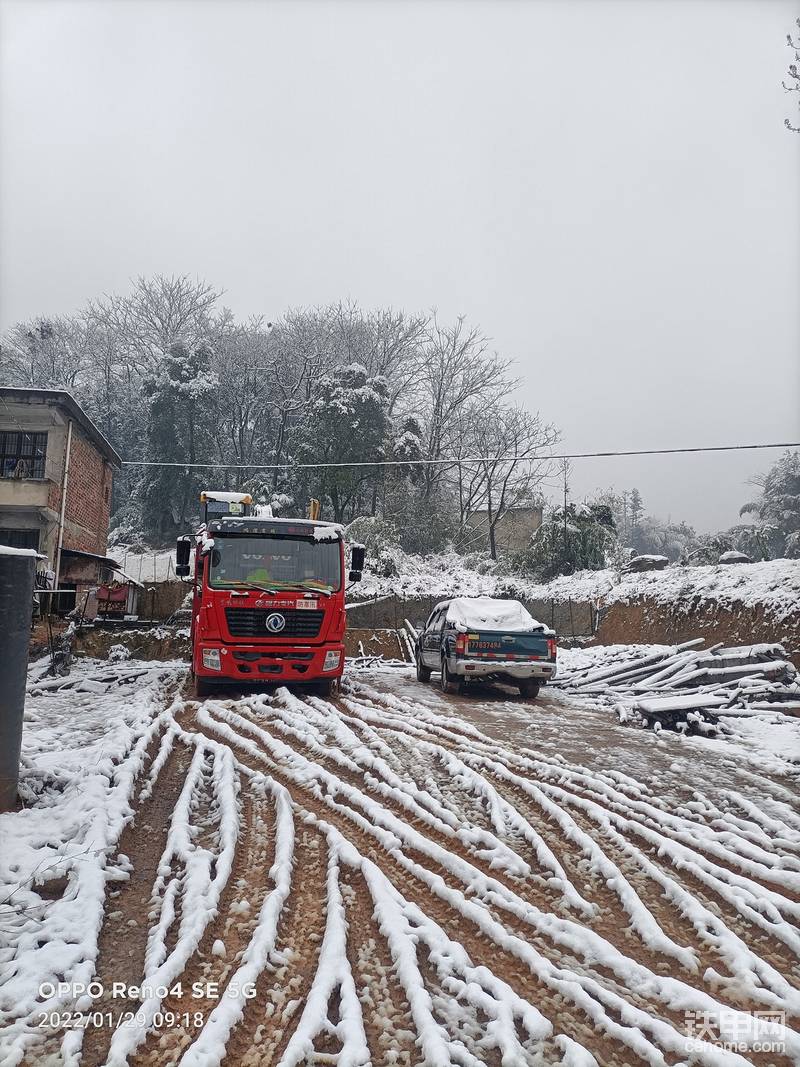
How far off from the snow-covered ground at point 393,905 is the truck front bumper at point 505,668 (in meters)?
4.17

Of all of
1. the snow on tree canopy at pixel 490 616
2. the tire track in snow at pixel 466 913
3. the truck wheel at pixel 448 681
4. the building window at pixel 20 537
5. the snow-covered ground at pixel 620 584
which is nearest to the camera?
the tire track in snow at pixel 466 913

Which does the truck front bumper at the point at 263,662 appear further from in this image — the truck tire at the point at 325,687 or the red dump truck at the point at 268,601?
the truck tire at the point at 325,687

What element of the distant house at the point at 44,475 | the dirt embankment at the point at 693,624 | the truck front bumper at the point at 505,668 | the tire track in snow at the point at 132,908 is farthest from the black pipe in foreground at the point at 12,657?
the distant house at the point at 44,475

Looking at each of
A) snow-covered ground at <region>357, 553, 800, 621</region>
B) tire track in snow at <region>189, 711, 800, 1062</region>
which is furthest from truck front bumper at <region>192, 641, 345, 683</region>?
snow-covered ground at <region>357, 553, 800, 621</region>

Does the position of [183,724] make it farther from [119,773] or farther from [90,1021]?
[90,1021]

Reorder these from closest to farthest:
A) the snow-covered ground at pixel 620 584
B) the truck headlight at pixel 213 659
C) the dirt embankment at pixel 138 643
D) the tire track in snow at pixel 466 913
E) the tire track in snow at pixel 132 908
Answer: the tire track in snow at pixel 466 913 < the tire track in snow at pixel 132 908 < the truck headlight at pixel 213 659 < the snow-covered ground at pixel 620 584 < the dirt embankment at pixel 138 643

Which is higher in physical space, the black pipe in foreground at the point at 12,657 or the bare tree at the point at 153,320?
the bare tree at the point at 153,320

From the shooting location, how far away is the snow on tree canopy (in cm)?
1153

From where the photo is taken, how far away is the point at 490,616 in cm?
1189

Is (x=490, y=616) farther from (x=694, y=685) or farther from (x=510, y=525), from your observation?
(x=510, y=525)

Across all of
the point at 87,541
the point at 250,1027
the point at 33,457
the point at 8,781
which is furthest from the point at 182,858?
the point at 87,541

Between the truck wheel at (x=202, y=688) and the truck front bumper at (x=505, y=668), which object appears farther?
the truck front bumper at (x=505, y=668)

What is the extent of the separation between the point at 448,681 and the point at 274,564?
13.3 ft

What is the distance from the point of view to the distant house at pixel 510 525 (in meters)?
32.7
